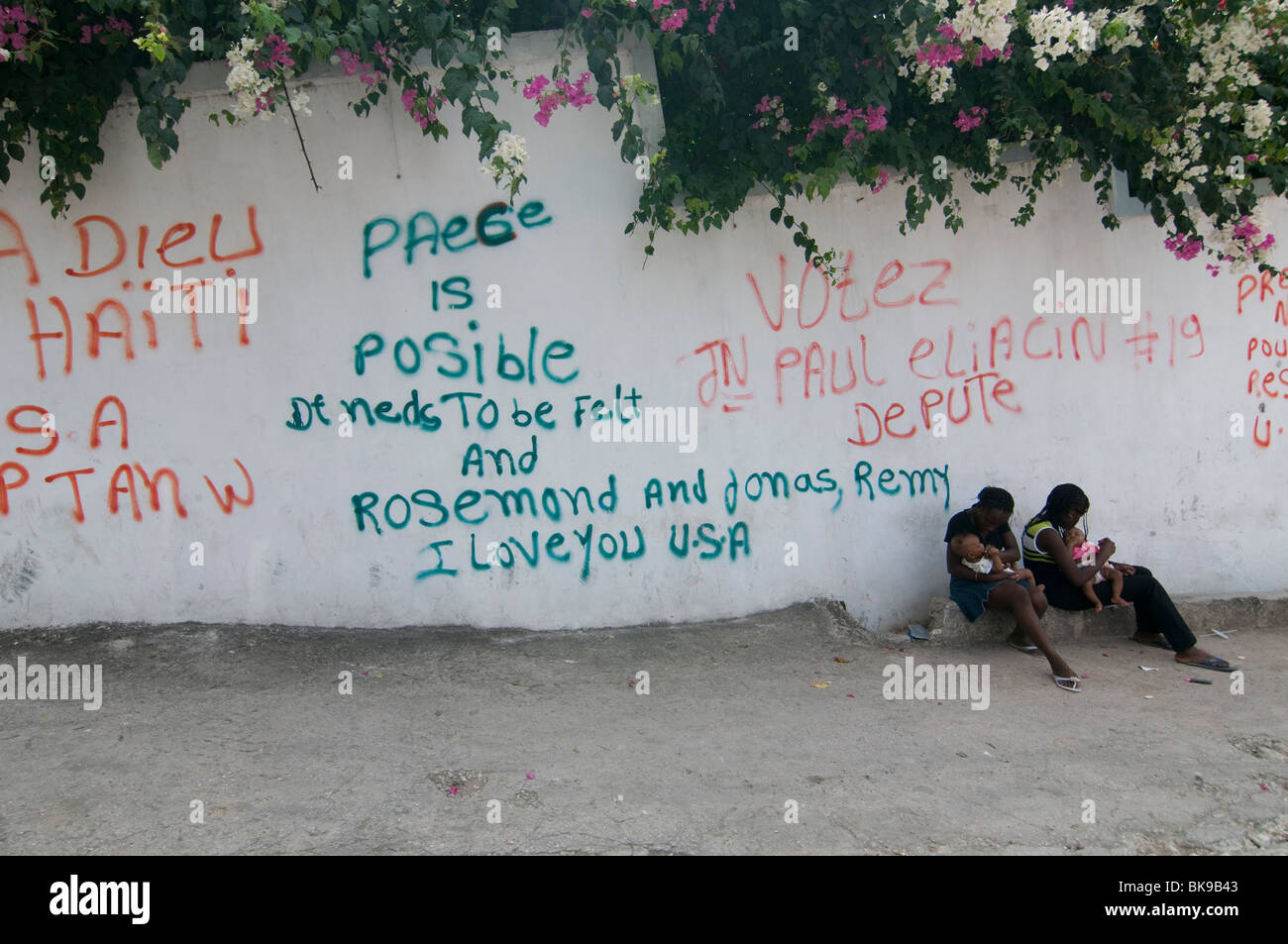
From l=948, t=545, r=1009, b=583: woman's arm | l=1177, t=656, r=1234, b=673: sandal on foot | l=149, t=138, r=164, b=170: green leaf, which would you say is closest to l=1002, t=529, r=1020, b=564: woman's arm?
l=948, t=545, r=1009, b=583: woman's arm

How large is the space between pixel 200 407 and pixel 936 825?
3.77 m

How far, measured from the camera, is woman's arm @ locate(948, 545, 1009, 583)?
4.90 meters

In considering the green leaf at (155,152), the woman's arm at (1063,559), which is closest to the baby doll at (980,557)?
the woman's arm at (1063,559)

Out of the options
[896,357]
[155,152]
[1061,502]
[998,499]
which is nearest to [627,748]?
[998,499]

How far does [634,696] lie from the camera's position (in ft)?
13.9

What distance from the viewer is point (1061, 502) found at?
16.5 feet

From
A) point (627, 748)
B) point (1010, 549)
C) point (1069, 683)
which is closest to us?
point (627, 748)

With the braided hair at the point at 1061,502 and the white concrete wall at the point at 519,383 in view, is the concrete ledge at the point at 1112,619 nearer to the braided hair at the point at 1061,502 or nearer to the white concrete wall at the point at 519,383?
the white concrete wall at the point at 519,383

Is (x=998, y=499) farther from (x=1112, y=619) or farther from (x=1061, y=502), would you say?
(x=1112, y=619)

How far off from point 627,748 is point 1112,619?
121 inches

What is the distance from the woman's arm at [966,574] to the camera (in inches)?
193

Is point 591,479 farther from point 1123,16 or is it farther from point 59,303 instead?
point 1123,16

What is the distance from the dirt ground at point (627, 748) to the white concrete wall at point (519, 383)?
0.32m

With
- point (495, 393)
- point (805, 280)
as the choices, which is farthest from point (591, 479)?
point (805, 280)
